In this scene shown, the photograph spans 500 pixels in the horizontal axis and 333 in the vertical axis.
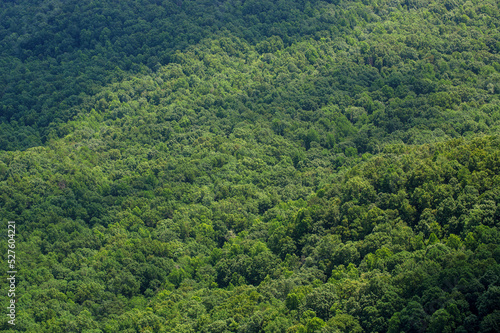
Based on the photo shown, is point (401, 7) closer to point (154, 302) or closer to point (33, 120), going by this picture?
point (33, 120)

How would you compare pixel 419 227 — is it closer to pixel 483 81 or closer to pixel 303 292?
pixel 303 292

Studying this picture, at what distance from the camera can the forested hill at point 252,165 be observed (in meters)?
61.1

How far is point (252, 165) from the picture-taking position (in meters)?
110

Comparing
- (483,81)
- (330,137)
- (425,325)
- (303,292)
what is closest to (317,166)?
(330,137)

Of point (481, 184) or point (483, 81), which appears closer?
point (481, 184)

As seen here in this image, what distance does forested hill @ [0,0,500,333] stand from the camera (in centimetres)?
6112

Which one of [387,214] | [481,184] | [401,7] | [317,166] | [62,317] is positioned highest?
[401,7]

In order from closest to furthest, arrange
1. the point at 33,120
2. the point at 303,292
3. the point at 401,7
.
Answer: the point at 303,292 < the point at 33,120 < the point at 401,7

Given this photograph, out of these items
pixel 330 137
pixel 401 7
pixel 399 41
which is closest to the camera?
pixel 330 137

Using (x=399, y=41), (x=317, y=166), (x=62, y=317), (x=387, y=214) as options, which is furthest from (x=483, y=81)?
(x=62, y=317)

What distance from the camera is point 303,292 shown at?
63.5 m

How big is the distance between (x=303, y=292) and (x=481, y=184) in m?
23.6

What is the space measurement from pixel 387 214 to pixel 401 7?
102967 mm

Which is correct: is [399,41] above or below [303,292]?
above
